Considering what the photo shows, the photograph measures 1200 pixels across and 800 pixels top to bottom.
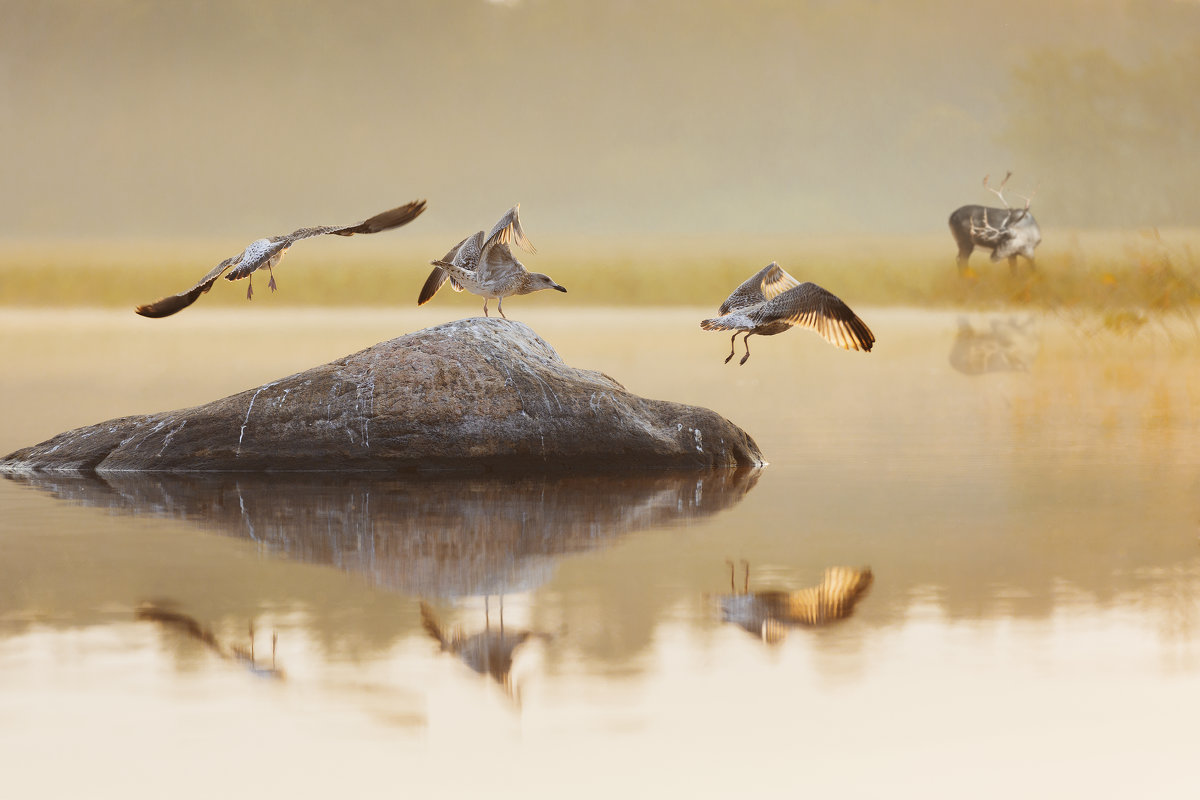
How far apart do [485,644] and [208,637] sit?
98 cm

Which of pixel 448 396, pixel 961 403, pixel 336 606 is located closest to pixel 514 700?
pixel 336 606

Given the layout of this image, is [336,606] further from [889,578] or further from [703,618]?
[889,578]

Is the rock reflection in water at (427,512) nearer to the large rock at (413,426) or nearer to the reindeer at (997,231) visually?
the large rock at (413,426)

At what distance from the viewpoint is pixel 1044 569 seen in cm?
588

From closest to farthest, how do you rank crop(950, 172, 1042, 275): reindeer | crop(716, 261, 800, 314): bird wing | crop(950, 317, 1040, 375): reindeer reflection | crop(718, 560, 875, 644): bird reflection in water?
crop(718, 560, 875, 644): bird reflection in water < crop(716, 261, 800, 314): bird wing < crop(950, 317, 1040, 375): reindeer reflection < crop(950, 172, 1042, 275): reindeer

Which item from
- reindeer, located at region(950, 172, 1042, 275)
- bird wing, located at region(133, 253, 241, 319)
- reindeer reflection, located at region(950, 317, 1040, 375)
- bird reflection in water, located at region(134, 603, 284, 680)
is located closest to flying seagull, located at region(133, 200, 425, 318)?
bird wing, located at region(133, 253, 241, 319)

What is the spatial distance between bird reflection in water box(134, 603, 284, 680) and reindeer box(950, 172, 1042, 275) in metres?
20.1

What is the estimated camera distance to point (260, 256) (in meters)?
8.13

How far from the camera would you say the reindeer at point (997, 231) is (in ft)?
77.5

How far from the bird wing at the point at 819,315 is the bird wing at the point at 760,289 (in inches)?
18.0

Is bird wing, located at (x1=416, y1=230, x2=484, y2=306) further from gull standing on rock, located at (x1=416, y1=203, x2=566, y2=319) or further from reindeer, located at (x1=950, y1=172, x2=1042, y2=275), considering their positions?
reindeer, located at (x1=950, y1=172, x2=1042, y2=275)

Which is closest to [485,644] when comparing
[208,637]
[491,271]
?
[208,637]

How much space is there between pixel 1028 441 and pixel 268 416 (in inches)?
226

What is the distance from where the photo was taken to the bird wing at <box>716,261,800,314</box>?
348 inches
